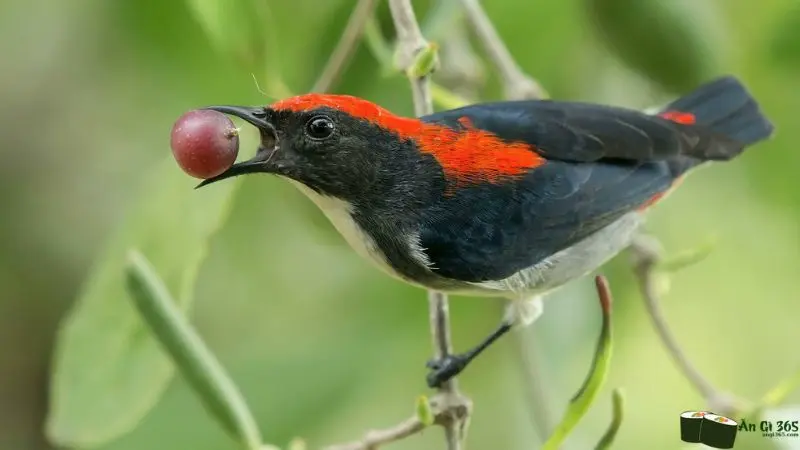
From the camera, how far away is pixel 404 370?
1597 millimetres

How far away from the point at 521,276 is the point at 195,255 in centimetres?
42

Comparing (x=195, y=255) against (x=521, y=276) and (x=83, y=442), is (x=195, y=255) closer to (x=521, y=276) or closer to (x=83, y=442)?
(x=83, y=442)

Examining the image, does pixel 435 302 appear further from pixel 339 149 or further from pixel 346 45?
pixel 346 45

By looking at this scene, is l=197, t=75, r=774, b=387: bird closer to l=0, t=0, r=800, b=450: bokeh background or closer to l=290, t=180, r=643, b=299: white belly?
l=290, t=180, r=643, b=299: white belly

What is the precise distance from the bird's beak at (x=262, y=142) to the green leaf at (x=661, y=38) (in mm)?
602

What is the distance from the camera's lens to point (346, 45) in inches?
47.6

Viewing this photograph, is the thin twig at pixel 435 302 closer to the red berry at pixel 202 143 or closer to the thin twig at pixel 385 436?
the thin twig at pixel 385 436

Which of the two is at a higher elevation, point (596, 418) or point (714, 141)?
point (714, 141)

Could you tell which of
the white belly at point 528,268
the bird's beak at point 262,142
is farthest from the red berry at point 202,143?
the white belly at point 528,268

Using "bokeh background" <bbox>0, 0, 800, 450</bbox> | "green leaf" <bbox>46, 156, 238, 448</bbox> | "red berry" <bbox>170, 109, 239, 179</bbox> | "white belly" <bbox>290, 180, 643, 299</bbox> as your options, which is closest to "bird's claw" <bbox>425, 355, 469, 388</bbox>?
"white belly" <bbox>290, 180, 643, 299</bbox>

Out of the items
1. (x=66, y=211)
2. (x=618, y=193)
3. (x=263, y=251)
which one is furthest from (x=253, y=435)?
(x=66, y=211)

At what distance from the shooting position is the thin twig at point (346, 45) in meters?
1.15

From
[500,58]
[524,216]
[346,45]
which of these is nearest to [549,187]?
[524,216]

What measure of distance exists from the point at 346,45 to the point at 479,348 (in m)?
0.47
